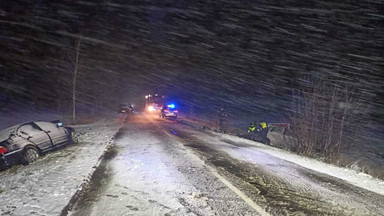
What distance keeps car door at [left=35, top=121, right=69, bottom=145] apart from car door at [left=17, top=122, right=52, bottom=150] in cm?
26

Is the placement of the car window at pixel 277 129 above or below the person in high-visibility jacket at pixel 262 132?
above

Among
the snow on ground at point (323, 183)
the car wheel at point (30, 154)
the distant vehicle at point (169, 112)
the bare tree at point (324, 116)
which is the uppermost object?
the bare tree at point (324, 116)

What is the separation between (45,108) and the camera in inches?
1827

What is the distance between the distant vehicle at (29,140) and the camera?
355 inches

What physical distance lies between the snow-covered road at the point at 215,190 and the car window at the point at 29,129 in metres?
3.25

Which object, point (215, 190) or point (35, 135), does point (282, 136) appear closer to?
point (215, 190)

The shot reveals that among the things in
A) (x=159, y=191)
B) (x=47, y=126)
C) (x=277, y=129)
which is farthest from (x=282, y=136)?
(x=47, y=126)

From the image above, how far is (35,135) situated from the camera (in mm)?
10438

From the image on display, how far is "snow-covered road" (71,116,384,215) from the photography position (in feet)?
16.8

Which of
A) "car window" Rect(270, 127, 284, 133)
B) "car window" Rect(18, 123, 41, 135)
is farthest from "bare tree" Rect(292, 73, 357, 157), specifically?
"car window" Rect(18, 123, 41, 135)

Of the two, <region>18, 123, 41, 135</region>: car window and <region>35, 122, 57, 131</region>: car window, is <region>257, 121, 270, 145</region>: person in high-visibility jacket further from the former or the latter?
<region>18, 123, 41, 135</region>: car window

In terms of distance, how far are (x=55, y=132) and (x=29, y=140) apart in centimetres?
181

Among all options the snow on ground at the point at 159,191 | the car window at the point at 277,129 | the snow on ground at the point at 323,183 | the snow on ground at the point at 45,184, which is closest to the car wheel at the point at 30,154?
the snow on ground at the point at 45,184

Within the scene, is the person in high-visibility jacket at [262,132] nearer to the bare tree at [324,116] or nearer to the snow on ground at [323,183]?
the bare tree at [324,116]
